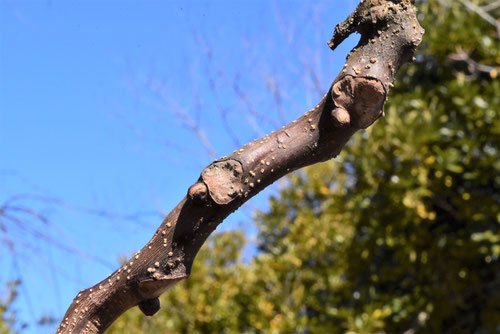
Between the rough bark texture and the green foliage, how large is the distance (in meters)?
1.41

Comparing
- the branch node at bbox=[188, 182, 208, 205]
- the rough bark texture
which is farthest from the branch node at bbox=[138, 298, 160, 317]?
the branch node at bbox=[188, 182, 208, 205]

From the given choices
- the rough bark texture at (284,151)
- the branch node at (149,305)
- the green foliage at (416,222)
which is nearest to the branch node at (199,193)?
the rough bark texture at (284,151)

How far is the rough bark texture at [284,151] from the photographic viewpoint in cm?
75

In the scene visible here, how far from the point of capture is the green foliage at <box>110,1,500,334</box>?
2172 mm

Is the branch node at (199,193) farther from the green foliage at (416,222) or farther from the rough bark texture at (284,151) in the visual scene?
the green foliage at (416,222)

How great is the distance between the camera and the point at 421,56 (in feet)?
8.56

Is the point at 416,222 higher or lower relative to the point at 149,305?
higher

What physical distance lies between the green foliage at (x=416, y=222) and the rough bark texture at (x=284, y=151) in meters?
1.41

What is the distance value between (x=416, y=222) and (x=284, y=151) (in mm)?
1576

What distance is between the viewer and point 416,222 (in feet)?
7.27

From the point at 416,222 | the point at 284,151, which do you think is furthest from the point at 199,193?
the point at 416,222

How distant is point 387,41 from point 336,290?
6.18 ft

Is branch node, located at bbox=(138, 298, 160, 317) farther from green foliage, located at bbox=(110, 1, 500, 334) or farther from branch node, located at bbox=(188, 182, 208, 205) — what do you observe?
green foliage, located at bbox=(110, 1, 500, 334)

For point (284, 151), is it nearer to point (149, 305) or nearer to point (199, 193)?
point (199, 193)
